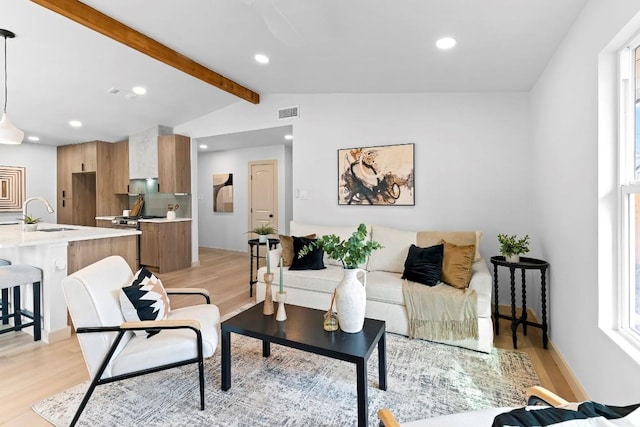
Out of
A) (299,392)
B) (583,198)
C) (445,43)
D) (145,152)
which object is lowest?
(299,392)

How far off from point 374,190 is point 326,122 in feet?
3.87

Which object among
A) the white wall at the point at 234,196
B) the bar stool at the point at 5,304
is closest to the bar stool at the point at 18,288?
the bar stool at the point at 5,304

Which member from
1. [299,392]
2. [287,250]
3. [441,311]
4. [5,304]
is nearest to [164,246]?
[5,304]

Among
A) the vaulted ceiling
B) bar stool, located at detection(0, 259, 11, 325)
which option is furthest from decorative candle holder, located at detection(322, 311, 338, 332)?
bar stool, located at detection(0, 259, 11, 325)

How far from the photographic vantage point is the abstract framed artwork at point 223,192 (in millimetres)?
7227

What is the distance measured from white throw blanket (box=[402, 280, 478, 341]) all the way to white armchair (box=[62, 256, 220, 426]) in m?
1.72

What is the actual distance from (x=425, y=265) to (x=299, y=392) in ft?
5.23

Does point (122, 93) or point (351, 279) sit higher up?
point (122, 93)

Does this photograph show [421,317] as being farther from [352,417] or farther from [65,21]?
[65,21]

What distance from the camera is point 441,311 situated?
106 inches

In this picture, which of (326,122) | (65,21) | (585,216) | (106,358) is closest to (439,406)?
(585,216)

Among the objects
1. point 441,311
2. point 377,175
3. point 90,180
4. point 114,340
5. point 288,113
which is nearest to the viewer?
point 114,340

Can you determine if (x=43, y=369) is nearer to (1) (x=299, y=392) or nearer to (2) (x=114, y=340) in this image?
(2) (x=114, y=340)

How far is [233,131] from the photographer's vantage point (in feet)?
17.3
